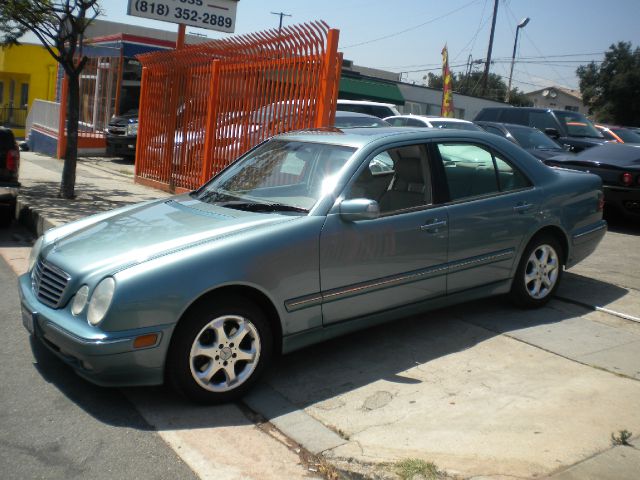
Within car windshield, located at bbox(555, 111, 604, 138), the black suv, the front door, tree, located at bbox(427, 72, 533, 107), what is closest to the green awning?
the black suv

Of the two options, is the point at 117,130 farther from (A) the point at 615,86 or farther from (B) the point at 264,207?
(A) the point at 615,86

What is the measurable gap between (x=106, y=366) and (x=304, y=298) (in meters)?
1.25

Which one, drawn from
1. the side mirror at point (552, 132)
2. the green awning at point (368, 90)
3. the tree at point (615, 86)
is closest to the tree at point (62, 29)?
the side mirror at point (552, 132)

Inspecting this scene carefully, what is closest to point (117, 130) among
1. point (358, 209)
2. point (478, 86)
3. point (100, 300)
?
point (358, 209)

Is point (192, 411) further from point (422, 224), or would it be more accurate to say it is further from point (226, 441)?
point (422, 224)

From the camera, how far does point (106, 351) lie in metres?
3.72

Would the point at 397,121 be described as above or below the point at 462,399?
above

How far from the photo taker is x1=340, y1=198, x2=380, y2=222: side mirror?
4434mm

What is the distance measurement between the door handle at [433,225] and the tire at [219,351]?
1419 millimetres

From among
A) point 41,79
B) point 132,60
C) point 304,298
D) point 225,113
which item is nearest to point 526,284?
point 304,298

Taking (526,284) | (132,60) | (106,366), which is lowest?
(106,366)

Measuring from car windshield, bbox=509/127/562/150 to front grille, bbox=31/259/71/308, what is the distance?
994 cm

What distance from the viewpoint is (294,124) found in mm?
8812

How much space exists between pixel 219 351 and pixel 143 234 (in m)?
0.93
